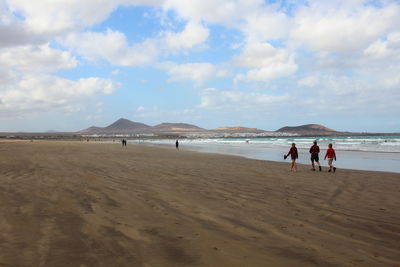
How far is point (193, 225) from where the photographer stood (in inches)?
221

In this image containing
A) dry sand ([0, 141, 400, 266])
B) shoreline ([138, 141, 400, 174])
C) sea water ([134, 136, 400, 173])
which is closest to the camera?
dry sand ([0, 141, 400, 266])

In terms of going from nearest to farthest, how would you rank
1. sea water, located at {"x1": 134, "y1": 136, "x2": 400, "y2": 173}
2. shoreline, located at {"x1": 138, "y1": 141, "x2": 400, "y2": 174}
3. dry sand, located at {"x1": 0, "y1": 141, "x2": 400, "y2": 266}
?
dry sand, located at {"x1": 0, "y1": 141, "x2": 400, "y2": 266} < shoreline, located at {"x1": 138, "y1": 141, "x2": 400, "y2": 174} < sea water, located at {"x1": 134, "y1": 136, "x2": 400, "y2": 173}

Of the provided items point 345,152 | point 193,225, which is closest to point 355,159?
point 345,152

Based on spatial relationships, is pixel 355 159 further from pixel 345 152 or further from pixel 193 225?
pixel 193 225

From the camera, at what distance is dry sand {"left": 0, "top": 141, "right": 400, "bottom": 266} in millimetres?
4094

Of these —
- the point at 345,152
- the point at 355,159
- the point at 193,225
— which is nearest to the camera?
the point at 193,225

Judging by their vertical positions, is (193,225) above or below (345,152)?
below

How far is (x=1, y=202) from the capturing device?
23.4ft

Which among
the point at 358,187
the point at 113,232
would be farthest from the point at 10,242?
the point at 358,187

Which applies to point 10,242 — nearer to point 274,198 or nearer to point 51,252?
point 51,252

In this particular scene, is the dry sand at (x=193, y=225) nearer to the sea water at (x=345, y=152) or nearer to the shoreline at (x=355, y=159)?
the shoreline at (x=355, y=159)

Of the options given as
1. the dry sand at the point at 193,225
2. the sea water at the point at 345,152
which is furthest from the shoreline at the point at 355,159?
the dry sand at the point at 193,225

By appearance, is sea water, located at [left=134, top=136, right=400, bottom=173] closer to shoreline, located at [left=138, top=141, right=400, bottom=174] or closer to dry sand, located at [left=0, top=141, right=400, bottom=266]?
shoreline, located at [left=138, top=141, right=400, bottom=174]

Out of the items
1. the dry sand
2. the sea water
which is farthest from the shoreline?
the dry sand
